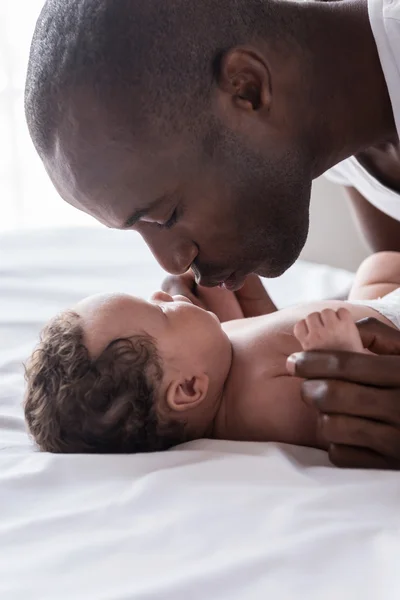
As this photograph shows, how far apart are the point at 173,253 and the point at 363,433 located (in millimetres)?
357

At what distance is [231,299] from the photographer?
1.69 meters

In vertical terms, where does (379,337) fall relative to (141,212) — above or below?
below

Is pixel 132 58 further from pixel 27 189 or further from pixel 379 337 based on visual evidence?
pixel 27 189

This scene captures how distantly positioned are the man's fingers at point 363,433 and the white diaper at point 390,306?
1.22 feet

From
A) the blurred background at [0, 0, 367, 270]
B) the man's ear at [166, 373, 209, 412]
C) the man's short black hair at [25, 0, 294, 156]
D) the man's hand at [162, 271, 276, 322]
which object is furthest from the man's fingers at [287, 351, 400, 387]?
the blurred background at [0, 0, 367, 270]

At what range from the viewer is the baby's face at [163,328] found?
1205 mm

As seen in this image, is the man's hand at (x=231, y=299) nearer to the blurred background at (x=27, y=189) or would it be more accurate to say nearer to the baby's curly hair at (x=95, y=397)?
the baby's curly hair at (x=95, y=397)

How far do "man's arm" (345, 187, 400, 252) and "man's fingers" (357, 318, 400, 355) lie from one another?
76cm

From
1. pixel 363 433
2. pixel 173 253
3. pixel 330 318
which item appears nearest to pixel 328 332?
pixel 330 318

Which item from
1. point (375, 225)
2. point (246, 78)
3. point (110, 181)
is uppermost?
point (246, 78)

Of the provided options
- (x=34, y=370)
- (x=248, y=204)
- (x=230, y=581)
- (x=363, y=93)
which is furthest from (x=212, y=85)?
(x=230, y=581)

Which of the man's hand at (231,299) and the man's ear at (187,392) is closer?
the man's ear at (187,392)

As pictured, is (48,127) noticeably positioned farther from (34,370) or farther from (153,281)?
(153,281)

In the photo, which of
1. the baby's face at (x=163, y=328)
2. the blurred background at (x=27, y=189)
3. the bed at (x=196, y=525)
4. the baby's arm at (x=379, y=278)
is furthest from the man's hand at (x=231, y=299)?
the blurred background at (x=27, y=189)
